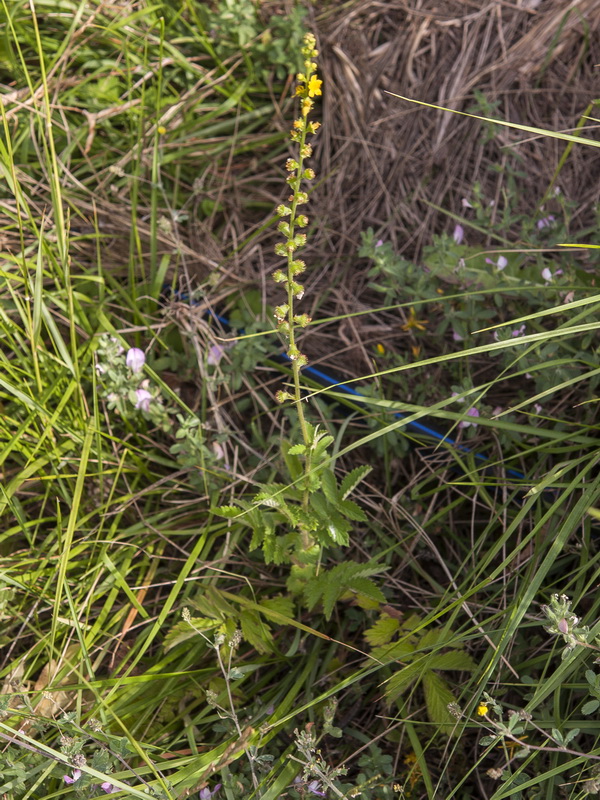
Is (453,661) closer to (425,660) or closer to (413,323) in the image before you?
(425,660)

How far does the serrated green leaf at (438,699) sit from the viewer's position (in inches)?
74.9

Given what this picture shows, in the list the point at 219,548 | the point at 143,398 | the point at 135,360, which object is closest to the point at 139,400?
the point at 143,398

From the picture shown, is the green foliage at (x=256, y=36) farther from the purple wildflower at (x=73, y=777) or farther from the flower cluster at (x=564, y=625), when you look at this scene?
the purple wildflower at (x=73, y=777)

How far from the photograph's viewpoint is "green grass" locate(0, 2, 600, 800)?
189 centimetres

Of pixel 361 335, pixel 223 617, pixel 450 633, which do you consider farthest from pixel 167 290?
pixel 450 633

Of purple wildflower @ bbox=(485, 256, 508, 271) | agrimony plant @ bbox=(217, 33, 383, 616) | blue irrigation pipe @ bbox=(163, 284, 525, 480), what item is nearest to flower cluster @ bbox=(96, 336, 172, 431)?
blue irrigation pipe @ bbox=(163, 284, 525, 480)

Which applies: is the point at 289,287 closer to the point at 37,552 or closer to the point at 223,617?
the point at 223,617

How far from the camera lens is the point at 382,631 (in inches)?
81.0

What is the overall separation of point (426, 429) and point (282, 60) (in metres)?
1.86

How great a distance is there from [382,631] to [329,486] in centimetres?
47

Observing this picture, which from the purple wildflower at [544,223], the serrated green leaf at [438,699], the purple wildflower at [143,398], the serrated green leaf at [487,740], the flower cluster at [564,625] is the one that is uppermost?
the purple wildflower at [544,223]

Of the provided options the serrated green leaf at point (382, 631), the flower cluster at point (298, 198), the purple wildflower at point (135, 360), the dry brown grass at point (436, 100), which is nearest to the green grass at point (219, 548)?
the serrated green leaf at point (382, 631)

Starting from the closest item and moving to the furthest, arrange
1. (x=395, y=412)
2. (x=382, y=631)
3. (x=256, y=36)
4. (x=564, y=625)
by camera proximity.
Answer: (x=564, y=625) → (x=382, y=631) → (x=395, y=412) → (x=256, y=36)

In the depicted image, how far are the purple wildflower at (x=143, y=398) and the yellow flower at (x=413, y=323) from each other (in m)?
1.03
